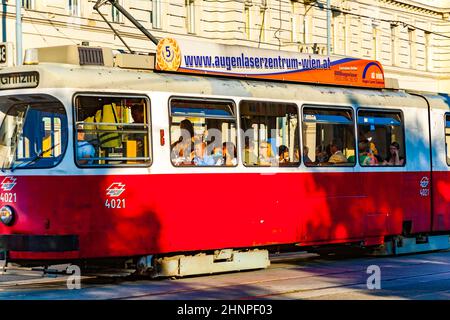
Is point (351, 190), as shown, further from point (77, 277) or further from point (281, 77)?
point (77, 277)

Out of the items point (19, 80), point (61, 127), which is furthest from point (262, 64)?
point (19, 80)

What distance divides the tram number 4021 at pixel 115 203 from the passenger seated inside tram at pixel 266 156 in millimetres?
2880

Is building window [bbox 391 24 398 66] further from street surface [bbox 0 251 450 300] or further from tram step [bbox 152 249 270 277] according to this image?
tram step [bbox 152 249 270 277]

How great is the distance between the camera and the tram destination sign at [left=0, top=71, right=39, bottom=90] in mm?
14828

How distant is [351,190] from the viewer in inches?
742

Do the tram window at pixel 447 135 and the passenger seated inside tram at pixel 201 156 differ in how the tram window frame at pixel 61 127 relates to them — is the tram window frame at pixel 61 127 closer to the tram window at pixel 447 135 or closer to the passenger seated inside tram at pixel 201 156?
the passenger seated inside tram at pixel 201 156

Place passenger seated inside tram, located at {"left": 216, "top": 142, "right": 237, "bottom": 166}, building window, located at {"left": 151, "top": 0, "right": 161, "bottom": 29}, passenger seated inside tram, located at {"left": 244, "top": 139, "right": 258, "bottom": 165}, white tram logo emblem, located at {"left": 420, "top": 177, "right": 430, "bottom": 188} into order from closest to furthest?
passenger seated inside tram, located at {"left": 216, "top": 142, "right": 237, "bottom": 166}
passenger seated inside tram, located at {"left": 244, "top": 139, "right": 258, "bottom": 165}
white tram logo emblem, located at {"left": 420, "top": 177, "right": 430, "bottom": 188}
building window, located at {"left": 151, "top": 0, "right": 161, "bottom": 29}

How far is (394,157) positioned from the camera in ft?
65.4

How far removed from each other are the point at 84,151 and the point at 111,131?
529 mm

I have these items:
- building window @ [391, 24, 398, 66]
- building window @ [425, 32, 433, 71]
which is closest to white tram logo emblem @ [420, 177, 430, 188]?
building window @ [391, 24, 398, 66]

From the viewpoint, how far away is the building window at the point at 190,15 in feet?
149

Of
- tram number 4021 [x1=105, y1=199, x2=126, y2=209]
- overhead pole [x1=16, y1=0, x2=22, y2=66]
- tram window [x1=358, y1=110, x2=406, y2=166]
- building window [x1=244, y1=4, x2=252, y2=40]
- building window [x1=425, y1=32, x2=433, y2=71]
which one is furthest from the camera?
building window [x1=425, y1=32, x2=433, y2=71]

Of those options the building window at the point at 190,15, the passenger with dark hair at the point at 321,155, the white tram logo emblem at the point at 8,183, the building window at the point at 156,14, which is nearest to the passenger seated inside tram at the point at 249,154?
the passenger with dark hair at the point at 321,155

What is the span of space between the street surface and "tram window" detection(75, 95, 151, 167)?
1788mm
